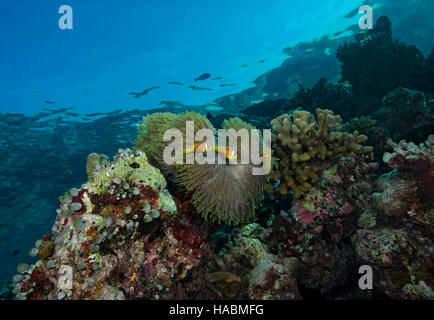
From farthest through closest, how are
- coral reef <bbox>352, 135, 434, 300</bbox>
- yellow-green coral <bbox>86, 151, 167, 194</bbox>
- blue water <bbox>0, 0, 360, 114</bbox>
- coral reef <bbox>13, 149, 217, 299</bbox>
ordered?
blue water <bbox>0, 0, 360, 114</bbox> < coral reef <bbox>352, 135, 434, 300</bbox> < yellow-green coral <bbox>86, 151, 167, 194</bbox> < coral reef <bbox>13, 149, 217, 299</bbox>

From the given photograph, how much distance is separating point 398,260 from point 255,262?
222 centimetres

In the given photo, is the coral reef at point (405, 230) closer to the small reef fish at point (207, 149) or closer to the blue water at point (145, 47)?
the small reef fish at point (207, 149)

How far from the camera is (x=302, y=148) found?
4.35 m

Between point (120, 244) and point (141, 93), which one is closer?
point (120, 244)

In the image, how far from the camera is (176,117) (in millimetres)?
3514

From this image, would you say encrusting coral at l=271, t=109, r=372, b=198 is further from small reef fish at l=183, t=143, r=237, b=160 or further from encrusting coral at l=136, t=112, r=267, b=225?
small reef fish at l=183, t=143, r=237, b=160

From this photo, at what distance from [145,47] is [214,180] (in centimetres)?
1505

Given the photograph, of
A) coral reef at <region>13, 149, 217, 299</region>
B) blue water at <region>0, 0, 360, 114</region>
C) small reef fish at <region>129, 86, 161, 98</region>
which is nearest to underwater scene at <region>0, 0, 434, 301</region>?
coral reef at <region>13, 149, 217, 299</region>

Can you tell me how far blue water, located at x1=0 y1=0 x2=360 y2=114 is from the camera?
12.9 meters

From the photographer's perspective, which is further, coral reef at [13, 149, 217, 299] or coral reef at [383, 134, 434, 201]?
coral reef at [383, 134, 434, 201]

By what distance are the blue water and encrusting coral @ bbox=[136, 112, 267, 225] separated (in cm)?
1243

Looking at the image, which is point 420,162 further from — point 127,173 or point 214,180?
point 127,173

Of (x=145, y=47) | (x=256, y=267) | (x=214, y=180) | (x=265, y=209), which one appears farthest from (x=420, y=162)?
(x=145, y=47)

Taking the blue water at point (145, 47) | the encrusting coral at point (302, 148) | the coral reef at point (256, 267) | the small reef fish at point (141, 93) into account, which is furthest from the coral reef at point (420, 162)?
the small reef fish at point (141, 93)
